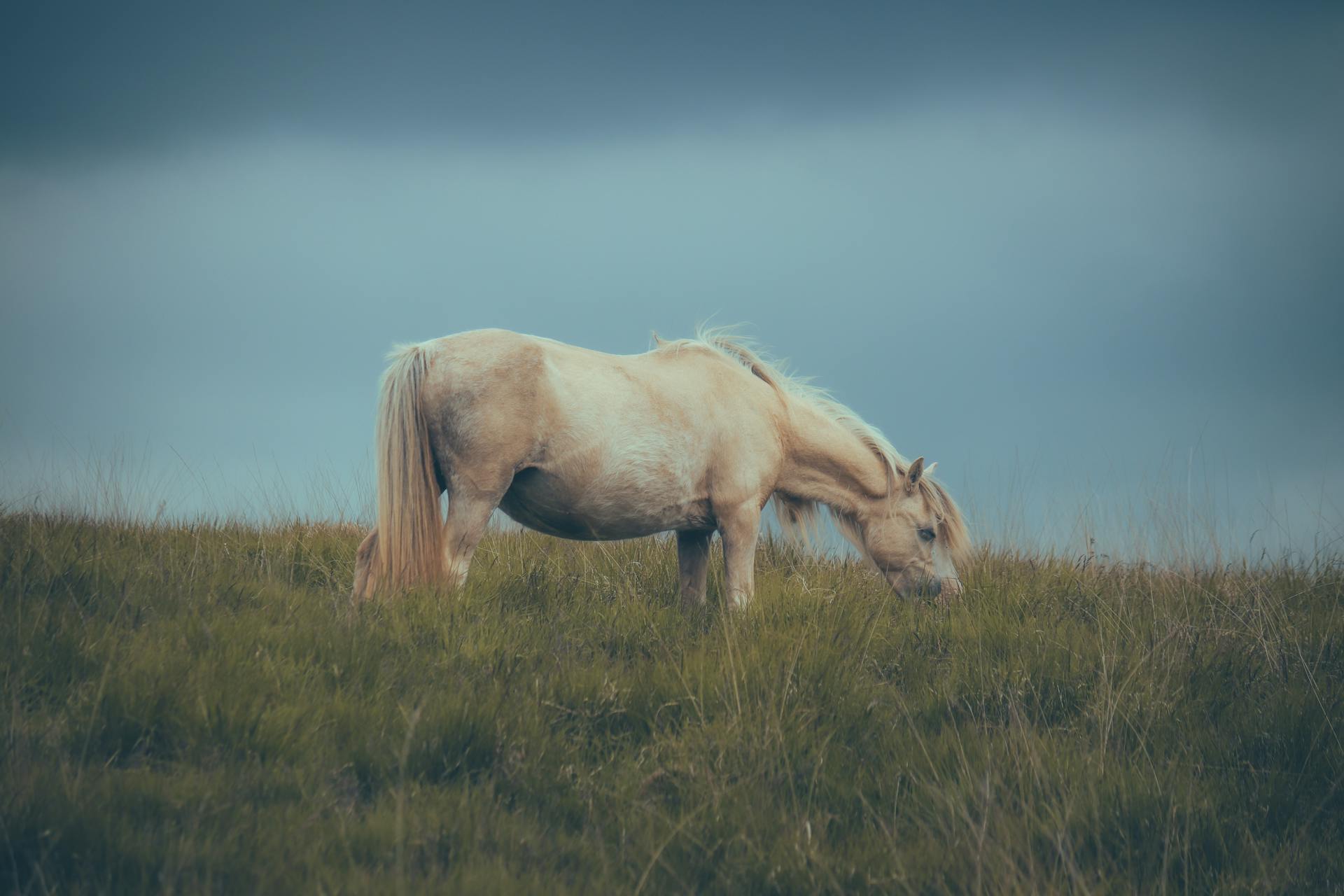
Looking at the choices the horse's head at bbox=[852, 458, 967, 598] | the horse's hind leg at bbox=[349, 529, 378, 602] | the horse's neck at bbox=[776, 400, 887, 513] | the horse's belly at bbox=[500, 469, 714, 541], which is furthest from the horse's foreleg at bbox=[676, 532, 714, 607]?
the horse's hind leg at bbox=[349, 529, 378, 602]

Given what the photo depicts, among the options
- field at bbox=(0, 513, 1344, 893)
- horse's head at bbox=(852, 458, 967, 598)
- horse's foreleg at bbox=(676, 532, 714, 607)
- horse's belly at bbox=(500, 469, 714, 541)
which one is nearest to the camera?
field at bbox=(0, 513, 1344, 893)

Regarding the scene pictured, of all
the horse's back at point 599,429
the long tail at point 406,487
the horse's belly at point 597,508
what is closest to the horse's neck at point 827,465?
the horse's back at point 599,429

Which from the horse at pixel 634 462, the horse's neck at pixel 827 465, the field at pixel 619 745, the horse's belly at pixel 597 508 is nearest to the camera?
the field at pixel 619 745

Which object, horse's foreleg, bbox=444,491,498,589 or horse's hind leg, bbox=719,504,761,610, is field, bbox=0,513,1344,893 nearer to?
horse's foreleg, bbox=444,491,498,589

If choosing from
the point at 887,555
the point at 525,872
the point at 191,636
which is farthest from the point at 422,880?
the point at 887,555

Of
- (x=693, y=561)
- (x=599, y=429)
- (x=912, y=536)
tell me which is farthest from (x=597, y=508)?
(x=912, y=536)

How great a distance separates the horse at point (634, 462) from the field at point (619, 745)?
20.0 inches

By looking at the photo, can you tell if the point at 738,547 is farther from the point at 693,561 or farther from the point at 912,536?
the point at 912,536

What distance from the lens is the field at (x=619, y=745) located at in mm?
2826

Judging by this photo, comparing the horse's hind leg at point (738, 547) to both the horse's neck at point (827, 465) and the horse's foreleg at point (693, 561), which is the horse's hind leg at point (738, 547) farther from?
the horse's neck at point (827, 465)

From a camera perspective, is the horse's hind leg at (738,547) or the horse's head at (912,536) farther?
the horse's head at (912,536)

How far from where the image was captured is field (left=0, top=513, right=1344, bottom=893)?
2826mm

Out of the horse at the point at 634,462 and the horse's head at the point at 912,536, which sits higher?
the horse at the point at 634,462

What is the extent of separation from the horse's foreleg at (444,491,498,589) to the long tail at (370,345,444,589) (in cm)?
6
